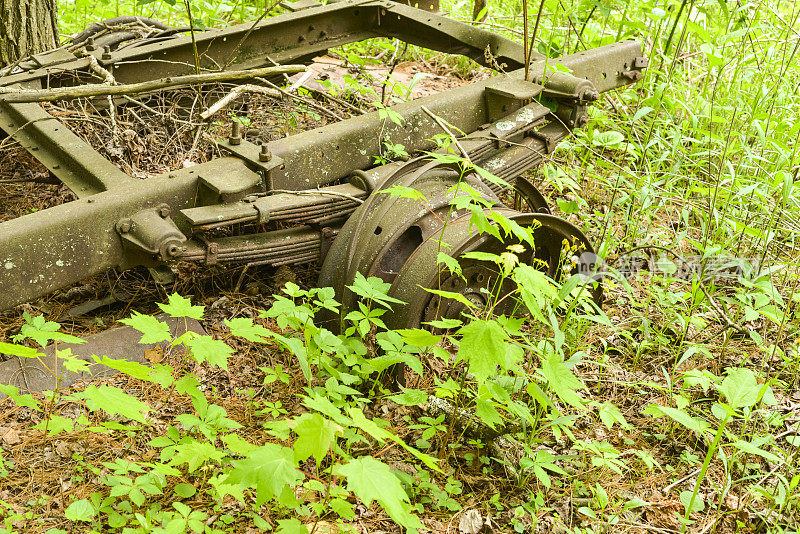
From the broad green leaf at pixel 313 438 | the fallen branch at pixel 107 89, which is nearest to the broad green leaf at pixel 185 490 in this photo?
the broad green leaf at pixel 313 438

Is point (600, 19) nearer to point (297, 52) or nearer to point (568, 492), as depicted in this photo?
point (297, 52)

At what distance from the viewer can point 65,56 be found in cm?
379

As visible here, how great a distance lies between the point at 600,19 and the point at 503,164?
12.7 feet

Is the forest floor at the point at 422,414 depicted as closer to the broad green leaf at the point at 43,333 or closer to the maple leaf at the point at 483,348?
the broad green leaf at the point at 43,333

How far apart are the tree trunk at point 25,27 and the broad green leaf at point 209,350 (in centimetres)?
319

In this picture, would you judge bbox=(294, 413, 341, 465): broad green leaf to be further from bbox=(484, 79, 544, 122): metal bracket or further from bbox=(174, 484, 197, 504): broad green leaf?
bbox=(484, 79, 544, 122): metal bracket

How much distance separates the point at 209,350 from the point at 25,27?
3298mm

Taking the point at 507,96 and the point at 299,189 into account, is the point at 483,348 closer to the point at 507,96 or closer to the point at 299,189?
the point at 299,189

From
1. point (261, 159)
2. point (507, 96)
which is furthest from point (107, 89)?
point (507, 96)

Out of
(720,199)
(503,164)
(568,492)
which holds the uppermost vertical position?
(503,164)

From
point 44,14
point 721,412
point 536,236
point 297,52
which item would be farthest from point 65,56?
point 721,412

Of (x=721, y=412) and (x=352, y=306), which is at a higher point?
(x=352, y=306)

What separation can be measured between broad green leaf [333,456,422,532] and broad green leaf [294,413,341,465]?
0.23 feet

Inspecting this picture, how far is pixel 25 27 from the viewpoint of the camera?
4391 millimetres
